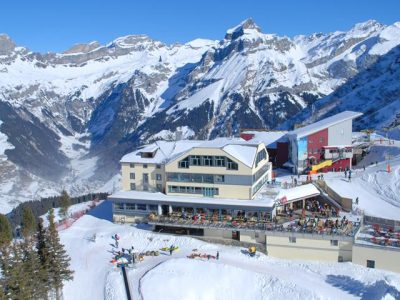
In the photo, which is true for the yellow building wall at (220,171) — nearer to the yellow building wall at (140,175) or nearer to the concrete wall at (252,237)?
the yellow building wall at (140,175)

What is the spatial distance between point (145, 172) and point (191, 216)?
10.3m

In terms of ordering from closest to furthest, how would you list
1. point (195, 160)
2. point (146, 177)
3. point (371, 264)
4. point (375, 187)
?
point (371, 264), point (195, 160), point (146, 177), point (375, 187)

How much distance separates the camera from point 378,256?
159 ft

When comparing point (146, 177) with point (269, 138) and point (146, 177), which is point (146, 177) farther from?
point (269, 138)

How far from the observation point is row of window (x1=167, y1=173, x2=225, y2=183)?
59219mm

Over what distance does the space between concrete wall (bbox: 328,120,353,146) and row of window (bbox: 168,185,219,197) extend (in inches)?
1092

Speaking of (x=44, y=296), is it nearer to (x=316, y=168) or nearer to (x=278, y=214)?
(x=278, y=214)

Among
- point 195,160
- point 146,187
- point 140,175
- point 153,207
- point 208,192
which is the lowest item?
point 153,207

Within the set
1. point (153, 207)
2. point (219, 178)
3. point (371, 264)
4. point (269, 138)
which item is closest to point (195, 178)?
point (219, 178)

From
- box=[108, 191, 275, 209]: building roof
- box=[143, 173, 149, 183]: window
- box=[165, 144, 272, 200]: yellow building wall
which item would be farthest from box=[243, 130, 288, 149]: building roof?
box=[108, 191, 275, 209]: building roof

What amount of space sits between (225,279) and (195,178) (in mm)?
16803

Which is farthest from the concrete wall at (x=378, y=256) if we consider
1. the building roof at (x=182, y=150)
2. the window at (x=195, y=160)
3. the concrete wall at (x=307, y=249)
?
the window at (x=195, y=160)

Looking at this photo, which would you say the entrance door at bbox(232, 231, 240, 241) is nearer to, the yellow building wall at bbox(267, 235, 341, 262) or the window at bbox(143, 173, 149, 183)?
the yellow building wall at bbox(267, 235, 341, 262)

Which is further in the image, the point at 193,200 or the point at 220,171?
the point at 220,171
